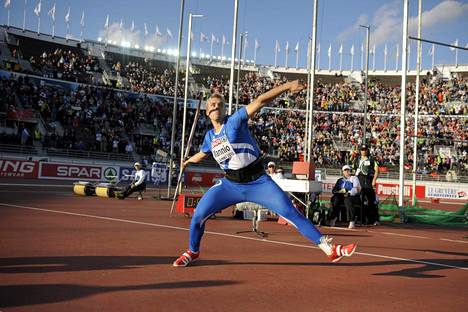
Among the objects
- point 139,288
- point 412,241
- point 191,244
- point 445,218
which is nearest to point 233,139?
point 191,244

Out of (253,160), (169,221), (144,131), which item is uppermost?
(144,131)

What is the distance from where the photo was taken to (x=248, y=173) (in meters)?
6.46

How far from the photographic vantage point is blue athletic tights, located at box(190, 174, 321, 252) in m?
6.46

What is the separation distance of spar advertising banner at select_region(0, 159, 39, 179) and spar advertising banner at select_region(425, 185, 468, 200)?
2692 centimetres

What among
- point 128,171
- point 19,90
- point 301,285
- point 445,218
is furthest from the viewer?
point 19,90

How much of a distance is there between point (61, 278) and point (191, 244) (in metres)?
1.78

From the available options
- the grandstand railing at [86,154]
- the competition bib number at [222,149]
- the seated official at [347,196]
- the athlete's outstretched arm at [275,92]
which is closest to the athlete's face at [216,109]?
A: the competition bib number at [222,149]

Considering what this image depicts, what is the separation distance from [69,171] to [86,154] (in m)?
2.51

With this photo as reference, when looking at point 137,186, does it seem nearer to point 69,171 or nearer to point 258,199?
point 69,171

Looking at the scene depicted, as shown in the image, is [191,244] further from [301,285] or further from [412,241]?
[412,241]

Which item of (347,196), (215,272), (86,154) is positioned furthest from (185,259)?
(86,154)

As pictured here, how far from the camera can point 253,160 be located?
6508mm

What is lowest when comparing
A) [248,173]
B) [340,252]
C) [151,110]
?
[340,252]

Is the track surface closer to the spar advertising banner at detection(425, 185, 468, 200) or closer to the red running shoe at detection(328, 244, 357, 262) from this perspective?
the red running shoe at detection(328, 244, 357, 262)
